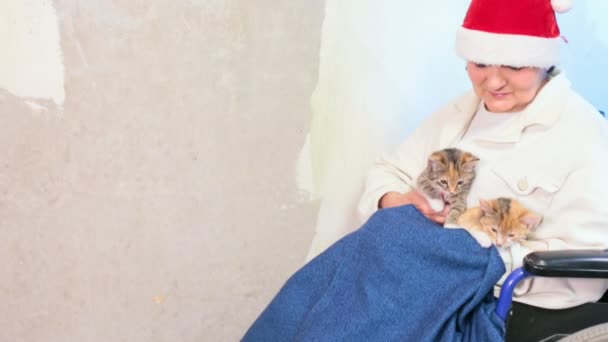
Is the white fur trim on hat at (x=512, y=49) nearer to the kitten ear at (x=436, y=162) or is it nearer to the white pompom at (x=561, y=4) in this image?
the white pompom at (x=561, y=4)

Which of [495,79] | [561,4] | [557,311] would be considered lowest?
[557,311]

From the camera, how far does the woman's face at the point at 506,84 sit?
1.18m

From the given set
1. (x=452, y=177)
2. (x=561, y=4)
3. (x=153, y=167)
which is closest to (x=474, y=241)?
(x=452, y=177)

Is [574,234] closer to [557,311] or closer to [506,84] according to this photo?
[557,311]

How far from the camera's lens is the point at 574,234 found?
3.54ft

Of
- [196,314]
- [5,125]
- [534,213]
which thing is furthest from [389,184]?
[5,125]

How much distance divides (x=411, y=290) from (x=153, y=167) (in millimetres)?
626

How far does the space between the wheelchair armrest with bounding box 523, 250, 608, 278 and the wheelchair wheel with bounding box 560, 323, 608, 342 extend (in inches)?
3.2

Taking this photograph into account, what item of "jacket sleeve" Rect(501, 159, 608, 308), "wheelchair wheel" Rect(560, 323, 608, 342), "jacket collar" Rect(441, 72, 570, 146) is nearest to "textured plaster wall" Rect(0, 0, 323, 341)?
"jacket collar" Rect(441, 72, 570, 146)

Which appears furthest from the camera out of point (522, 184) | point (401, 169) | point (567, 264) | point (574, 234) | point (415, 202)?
point (401, 169)

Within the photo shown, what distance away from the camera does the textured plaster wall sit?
1280mm

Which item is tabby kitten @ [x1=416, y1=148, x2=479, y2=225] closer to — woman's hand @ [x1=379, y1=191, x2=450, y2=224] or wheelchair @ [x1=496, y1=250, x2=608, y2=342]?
woman's hand @ [x1=379, y1=191, x2=450, y2=224]

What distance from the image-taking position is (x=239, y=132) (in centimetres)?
144

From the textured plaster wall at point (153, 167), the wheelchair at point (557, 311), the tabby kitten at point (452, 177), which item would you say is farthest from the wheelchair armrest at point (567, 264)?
the textured plaster wall at point (153, 167)
